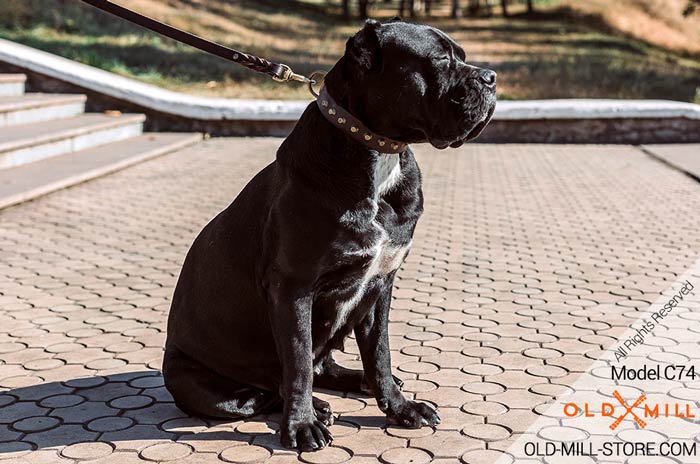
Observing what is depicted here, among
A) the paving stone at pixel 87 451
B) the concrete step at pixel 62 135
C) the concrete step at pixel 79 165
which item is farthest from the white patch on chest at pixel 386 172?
the concrete step at pixel 62 135

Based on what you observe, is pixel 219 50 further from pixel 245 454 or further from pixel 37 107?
pixel 37 107

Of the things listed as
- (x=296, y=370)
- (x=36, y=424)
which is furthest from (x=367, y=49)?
(x=36, y=424)

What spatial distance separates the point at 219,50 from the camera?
12.2 feet

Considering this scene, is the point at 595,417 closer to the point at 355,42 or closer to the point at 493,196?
the point at 355,42

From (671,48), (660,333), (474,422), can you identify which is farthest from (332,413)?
(671,48)

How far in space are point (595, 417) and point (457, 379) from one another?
673 mm

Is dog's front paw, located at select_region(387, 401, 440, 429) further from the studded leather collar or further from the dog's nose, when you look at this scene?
the dog's nose

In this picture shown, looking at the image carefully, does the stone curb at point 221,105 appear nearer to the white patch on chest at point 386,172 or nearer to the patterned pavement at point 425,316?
the patterned pavement at point 425,316

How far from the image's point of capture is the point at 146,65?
14.8 metres

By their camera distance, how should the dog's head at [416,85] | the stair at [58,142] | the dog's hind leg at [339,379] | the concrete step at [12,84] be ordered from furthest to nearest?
1. the concrete step at [12,84]
2. the stair at [58,142]
3. the dog's hind leg at [339,379]
4. the dog's head at [416,85]

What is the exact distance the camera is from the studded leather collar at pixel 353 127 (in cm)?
312

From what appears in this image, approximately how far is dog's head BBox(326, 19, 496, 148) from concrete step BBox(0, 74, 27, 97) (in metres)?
9.21

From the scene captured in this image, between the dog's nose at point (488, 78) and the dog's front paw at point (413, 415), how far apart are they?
1241mm

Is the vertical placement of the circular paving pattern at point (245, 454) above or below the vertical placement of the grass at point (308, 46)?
below
